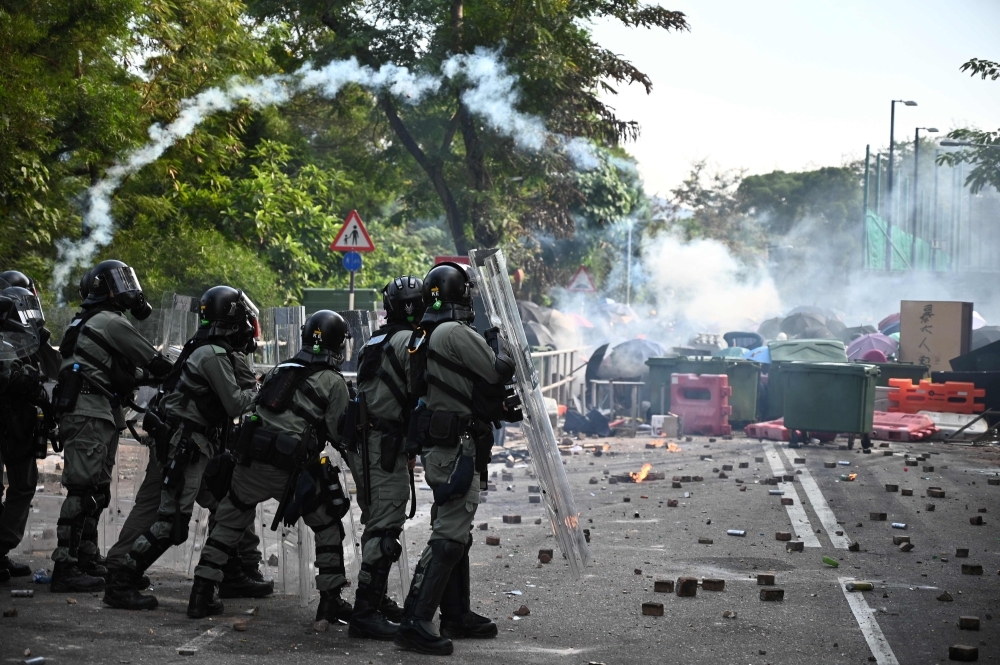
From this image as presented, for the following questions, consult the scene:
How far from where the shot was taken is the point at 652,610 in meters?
6.30

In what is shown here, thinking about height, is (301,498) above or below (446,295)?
below

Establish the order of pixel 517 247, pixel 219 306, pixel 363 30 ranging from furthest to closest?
pixel 517 247, pixel 363 30, pixel 219 306

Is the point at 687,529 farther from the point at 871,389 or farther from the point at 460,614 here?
the point at 871,389

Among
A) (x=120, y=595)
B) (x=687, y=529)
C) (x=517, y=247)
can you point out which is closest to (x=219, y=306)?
(x=120, y=595)

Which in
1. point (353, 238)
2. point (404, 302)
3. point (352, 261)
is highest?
point (353, 238)

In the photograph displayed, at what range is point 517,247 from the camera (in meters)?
28.6

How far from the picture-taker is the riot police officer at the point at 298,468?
5938 mm

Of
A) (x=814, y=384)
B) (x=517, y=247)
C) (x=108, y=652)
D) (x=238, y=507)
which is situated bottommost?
(x=108, y=652)

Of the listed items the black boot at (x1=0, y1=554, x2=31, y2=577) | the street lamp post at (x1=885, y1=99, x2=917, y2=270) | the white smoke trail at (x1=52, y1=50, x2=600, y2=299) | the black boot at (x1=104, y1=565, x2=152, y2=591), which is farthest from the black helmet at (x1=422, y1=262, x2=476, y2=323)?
the street lamp post at (x1=885, y1=99, x2=917, y2=270)

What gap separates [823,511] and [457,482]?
18.0 feet

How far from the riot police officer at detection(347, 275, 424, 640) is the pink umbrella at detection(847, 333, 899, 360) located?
18849mm

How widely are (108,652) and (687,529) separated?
5023 millimetres

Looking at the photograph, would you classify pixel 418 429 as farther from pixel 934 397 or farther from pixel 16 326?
pixel 934 397

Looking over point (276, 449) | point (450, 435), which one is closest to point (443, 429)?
point (450, 435)
